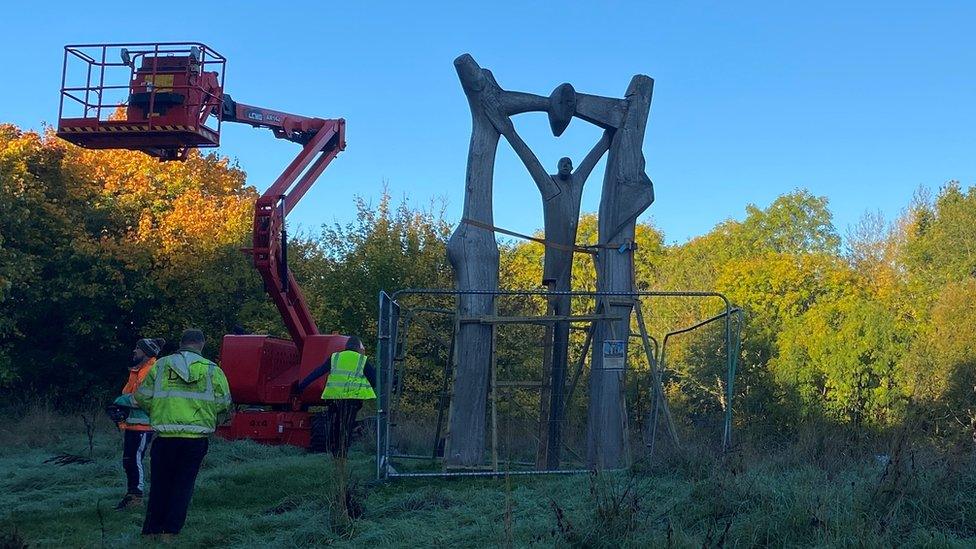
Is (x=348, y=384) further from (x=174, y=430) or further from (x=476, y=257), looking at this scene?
(x=174, y=430)

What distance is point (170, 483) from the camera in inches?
299

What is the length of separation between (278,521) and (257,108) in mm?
10149

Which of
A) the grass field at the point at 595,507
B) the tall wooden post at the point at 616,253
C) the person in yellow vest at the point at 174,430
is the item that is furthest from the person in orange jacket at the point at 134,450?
the tall wooden post at the point at 616,253

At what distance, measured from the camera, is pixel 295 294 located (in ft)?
52.7

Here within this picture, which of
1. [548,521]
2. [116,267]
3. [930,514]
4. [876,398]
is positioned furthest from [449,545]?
[116,267]

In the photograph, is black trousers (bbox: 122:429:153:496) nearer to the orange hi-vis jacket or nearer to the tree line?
the orange hi-vis jacket

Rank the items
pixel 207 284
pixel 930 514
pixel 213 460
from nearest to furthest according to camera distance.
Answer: pixel 930 514
pixel 213 460
pixel 207 284

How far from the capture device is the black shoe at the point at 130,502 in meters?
9.15

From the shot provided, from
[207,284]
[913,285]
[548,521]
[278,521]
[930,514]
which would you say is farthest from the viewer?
[913,285]

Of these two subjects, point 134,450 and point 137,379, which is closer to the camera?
point 134,450

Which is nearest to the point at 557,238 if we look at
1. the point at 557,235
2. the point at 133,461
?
the point at 557,235

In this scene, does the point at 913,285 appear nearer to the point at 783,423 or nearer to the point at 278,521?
the point at 783,423

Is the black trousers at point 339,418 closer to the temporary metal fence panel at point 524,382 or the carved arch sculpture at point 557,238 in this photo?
the temporary metal fence panel at point 524,382

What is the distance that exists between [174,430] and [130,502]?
2.22 meters
